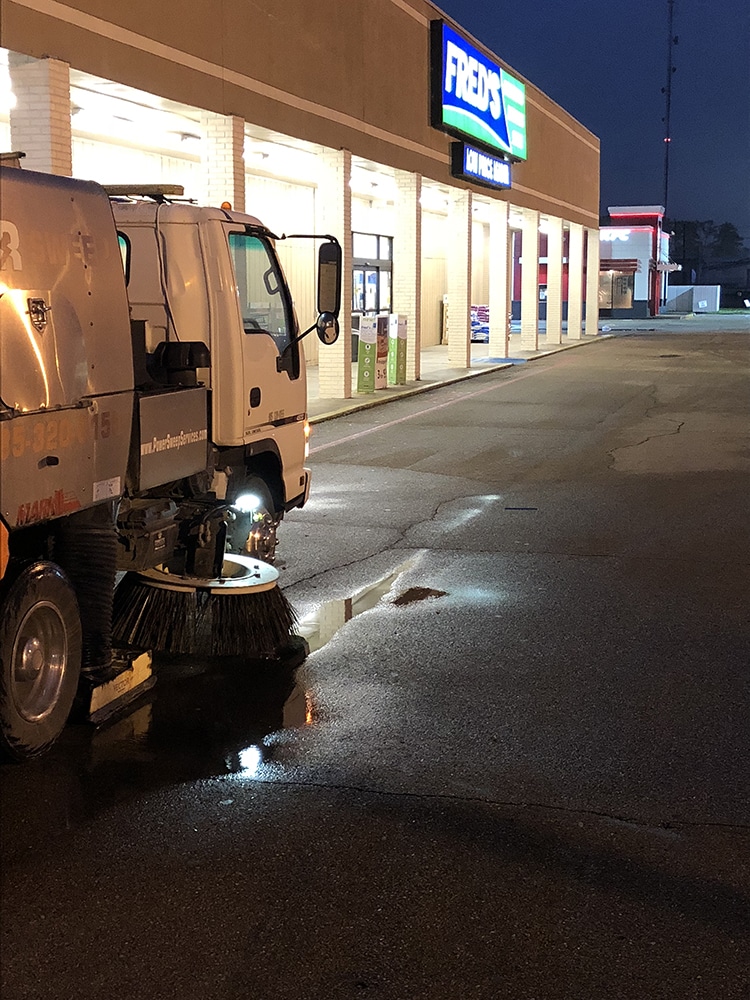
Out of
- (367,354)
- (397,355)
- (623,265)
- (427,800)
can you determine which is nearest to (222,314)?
(427,800)

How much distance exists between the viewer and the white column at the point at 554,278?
43688 mm

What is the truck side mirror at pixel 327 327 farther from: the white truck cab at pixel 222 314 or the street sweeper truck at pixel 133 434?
the white truck cab at pixel 222 314

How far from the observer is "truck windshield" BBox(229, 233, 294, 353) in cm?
746

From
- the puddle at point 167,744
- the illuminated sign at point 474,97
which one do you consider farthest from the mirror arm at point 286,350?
the illuminated sign at point 474,97

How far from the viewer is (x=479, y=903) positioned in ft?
13.5

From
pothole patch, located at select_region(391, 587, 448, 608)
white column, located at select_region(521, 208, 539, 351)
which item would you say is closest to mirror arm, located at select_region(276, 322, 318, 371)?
pothole patch, located at select_region(391, 587, 448, 608)

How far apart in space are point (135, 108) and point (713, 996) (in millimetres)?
15804

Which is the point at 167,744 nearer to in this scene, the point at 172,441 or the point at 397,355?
the point at 172,441

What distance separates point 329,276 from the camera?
794 cm

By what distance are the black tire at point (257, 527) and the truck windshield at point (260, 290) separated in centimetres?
95

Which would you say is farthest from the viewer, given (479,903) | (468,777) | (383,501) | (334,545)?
(383,501)

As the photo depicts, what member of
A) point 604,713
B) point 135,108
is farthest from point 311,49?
point 604,713

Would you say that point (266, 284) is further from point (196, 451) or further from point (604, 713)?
point (604, 713)

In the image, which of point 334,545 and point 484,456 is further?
point 484,456
